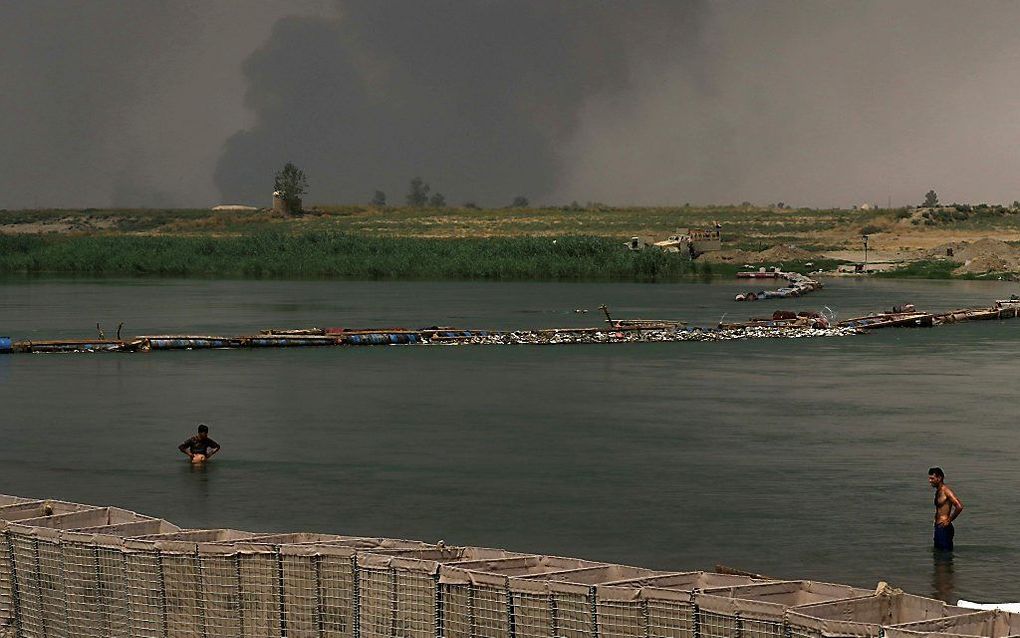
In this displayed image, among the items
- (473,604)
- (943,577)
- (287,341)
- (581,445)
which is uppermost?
(473,604)

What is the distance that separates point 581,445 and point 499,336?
2766cm

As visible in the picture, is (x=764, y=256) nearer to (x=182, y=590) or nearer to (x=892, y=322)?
(x=892, y=322)

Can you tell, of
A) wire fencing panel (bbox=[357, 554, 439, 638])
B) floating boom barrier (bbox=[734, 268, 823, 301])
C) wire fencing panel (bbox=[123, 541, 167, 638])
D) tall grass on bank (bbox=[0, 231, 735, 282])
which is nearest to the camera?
wire fencing panel (bbox=[357, 554, 439, 638])

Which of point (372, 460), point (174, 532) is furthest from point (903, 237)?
point (174, 532)

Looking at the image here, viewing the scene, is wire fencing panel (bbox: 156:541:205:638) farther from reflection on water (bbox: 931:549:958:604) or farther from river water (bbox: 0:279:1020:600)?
reflection on water (bbox: 931:549:958:604)

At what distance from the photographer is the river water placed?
85.4 ft

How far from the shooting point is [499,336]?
210 ft

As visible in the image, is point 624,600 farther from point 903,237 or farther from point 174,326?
point 903,237

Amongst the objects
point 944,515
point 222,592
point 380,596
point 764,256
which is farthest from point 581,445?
point 764,256

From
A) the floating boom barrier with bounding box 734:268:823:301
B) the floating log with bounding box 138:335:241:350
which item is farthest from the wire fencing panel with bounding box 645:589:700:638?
the floating boom barrier with bounding box 734:268:823:301

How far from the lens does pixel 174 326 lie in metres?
74.0

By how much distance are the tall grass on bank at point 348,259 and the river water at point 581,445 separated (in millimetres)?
58742

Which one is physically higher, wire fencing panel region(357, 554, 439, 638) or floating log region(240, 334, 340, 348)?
wire fencing panel region(357, 554, 439, 638)

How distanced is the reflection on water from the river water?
0.11 meters
